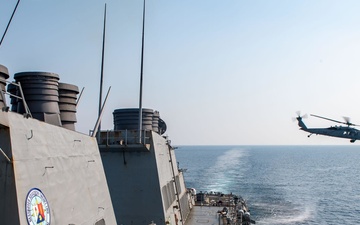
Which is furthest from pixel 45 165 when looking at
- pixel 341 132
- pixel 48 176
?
pixel 341 132

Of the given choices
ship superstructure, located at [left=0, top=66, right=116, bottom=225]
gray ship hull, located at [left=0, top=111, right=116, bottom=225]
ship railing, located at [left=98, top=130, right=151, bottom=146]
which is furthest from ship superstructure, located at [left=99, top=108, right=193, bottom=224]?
gray ship hull, located at [left=0, top=111, right=116, bottom=225]

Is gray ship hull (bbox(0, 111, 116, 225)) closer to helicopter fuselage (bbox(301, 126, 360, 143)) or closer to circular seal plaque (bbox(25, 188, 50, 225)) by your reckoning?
circular seal plaque (bbox(25, 188, 50, 225))

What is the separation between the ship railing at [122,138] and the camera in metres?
21.8

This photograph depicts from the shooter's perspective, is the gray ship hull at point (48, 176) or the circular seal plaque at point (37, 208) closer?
the gray ship hull at point (48, 176)

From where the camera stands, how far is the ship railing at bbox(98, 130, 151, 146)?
21.8 m

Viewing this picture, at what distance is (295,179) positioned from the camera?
4139 inches

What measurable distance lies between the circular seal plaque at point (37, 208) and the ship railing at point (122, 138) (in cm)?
1255

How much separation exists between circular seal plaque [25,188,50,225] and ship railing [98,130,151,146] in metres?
12.5

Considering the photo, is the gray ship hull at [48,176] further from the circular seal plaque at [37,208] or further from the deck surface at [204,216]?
the deck surface at [204,216]

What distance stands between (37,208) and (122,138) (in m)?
13.6

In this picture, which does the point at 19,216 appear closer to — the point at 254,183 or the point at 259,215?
the point at 259,215

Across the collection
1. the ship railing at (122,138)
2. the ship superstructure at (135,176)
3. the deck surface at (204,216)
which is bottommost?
the deck surface at (204,216)

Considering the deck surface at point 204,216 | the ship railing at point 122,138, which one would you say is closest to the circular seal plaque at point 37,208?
the ship railing at point 122,138

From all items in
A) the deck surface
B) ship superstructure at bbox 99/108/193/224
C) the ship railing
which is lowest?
the deck surface
